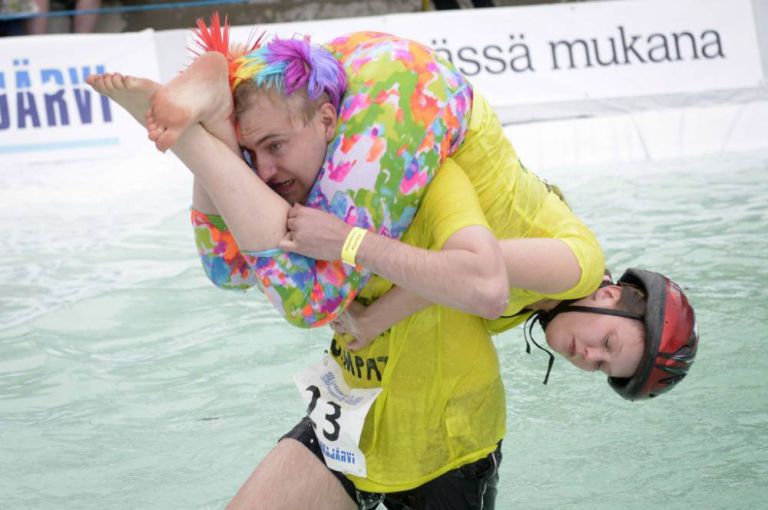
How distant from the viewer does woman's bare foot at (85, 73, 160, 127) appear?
2.13 m

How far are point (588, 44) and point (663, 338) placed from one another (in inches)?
236

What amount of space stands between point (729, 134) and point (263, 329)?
4503mm

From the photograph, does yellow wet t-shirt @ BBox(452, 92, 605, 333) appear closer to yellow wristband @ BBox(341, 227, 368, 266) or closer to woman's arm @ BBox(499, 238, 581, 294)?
woman's arm @ BBox(499, 238, 581, 294)

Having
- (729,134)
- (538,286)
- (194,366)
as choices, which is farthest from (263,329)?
(729,134)

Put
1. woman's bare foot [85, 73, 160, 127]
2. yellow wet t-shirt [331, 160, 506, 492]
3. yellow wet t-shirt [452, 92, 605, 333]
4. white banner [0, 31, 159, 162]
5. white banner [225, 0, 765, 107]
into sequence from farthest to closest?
white banner [225, 0, 765, 107] → white banner [0, 31, 159, 162] → yellow wet t-shirt [331, 160, 506, 492] → yellow wet t-shirt [452, 92, 605, 333] → woman's bare foot [85, 73, 160, 127]

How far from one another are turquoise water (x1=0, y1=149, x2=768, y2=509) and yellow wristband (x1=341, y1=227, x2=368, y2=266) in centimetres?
173

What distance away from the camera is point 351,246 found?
A: 7.45 ft

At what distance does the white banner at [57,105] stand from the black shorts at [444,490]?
5335 mm

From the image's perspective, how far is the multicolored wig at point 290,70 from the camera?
234 cm

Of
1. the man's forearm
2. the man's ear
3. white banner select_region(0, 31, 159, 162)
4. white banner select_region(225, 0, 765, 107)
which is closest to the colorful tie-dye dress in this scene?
the man's ear

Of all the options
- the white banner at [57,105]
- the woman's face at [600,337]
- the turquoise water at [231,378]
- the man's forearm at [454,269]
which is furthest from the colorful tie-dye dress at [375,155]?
the white banner at [57,105]

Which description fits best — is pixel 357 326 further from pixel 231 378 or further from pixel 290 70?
pixel 231 378

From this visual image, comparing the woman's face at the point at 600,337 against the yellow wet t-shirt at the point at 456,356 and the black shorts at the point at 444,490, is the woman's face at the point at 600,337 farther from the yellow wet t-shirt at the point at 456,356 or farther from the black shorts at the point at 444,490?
the black shorts at the point at 444,490

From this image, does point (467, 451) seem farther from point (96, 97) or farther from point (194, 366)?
point (96, 97)
